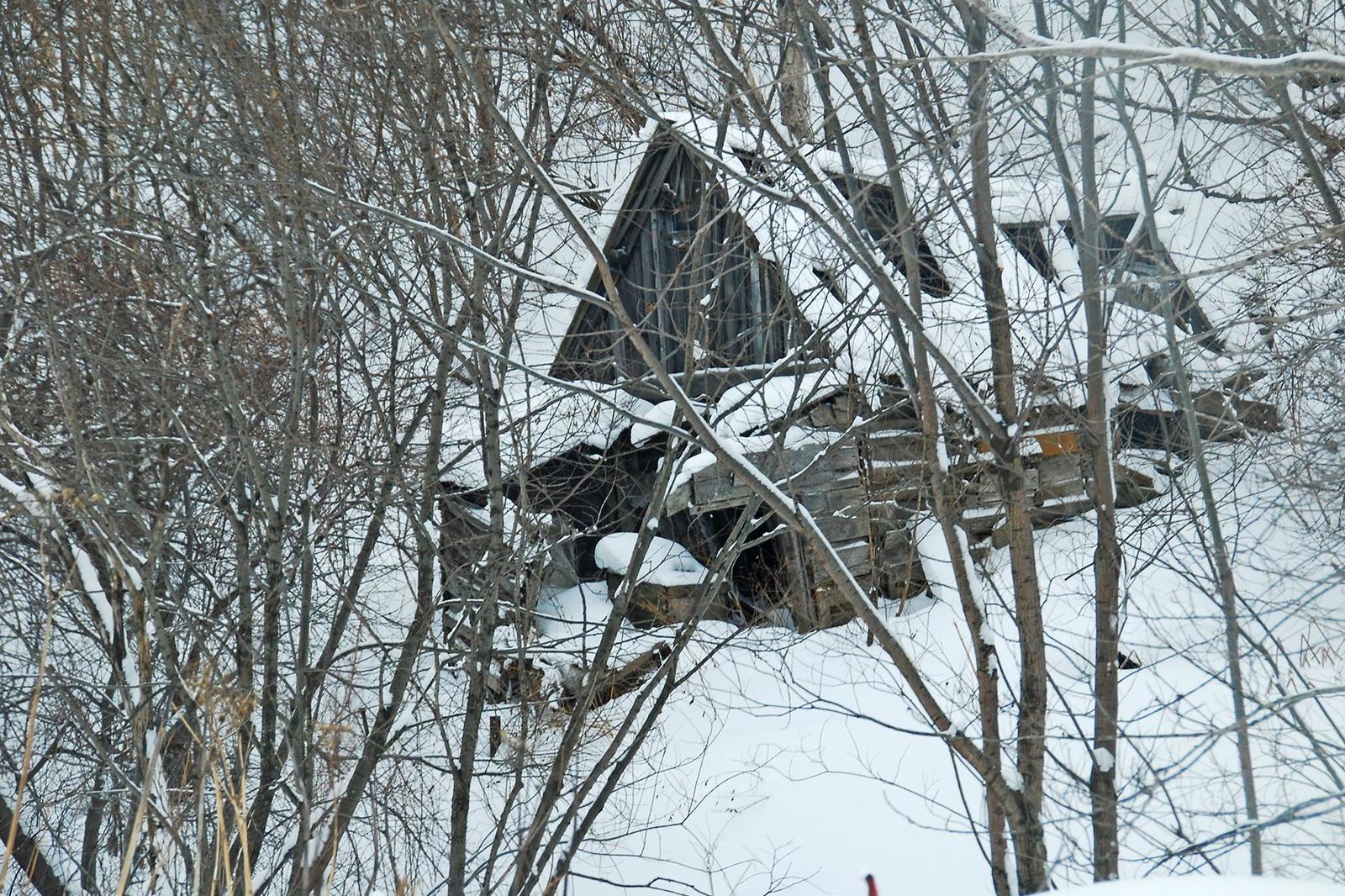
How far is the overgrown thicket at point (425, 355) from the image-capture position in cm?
413

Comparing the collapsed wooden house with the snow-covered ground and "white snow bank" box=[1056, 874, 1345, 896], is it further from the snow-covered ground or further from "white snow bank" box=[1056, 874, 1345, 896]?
"white snow bank" box=[1056, 874, 1345, 896]

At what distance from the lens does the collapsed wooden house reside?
582 centimetres

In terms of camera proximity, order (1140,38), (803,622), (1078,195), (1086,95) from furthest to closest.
Answer: (803,622) → (1140,38) → (1078,195) → (1086,95)

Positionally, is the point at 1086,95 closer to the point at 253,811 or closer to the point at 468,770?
the point at 468,770

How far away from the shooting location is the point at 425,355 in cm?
609

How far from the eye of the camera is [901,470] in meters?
8.71

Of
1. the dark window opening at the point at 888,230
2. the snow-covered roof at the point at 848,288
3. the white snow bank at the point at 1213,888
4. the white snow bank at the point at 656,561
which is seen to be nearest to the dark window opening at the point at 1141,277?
the snow-covered roof at the point at 848,288

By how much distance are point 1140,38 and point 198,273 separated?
4.68 meters

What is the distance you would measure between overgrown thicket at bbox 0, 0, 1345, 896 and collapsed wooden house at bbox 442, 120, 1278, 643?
40 cm

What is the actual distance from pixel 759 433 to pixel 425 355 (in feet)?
10.1

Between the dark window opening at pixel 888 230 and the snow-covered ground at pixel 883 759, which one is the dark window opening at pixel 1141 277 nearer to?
the dark window opening at pixel 888 230

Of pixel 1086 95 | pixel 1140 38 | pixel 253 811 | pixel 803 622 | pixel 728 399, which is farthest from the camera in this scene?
pixel 803 622

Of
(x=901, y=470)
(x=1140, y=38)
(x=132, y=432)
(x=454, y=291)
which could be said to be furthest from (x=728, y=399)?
(x=132, y=432)

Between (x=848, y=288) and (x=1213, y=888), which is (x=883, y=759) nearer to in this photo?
(x=848, y=288)
